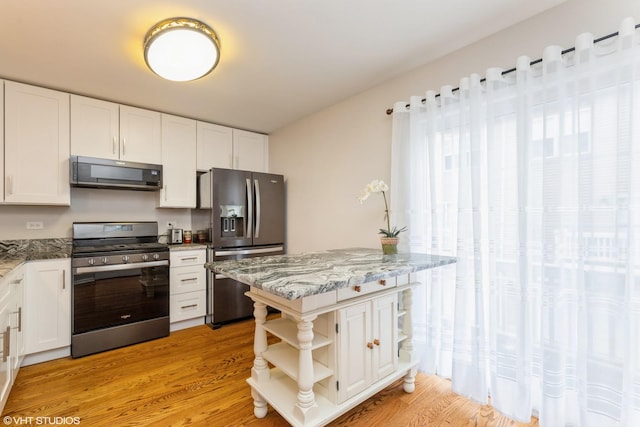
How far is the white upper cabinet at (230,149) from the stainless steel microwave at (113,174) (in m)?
0.57

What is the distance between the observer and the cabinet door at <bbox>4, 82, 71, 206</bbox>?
251cm

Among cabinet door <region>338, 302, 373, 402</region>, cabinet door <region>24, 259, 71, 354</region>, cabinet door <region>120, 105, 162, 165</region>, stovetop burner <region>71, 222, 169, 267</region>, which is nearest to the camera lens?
cabinet door <region>338, 302, 373, 402</region>

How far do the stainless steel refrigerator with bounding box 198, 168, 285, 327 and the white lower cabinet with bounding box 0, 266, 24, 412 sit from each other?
1509mm

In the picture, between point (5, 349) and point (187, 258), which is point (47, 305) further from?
point (187, 258)

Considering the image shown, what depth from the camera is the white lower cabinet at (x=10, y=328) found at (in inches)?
66.8

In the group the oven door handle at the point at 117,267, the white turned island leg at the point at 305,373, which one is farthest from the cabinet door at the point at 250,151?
the white turned island leg at the point at 305,373

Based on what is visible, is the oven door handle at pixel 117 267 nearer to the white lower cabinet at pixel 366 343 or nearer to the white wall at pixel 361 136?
the white wall at pixel 361 136

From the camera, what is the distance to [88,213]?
→ 3.12m

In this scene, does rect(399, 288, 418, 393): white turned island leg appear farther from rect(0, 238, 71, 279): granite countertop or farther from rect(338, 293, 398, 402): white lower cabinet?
rect(0, 238, 71, 279): granite countertop

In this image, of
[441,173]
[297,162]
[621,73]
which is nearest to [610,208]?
[621,73]

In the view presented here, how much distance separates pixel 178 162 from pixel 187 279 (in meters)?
1.37

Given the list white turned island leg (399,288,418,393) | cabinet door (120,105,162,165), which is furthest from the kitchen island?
cabinet door (120,105,162,165)

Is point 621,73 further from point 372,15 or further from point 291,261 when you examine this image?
point 291,261

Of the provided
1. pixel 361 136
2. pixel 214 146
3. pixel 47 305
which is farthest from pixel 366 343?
pixel 214 146
